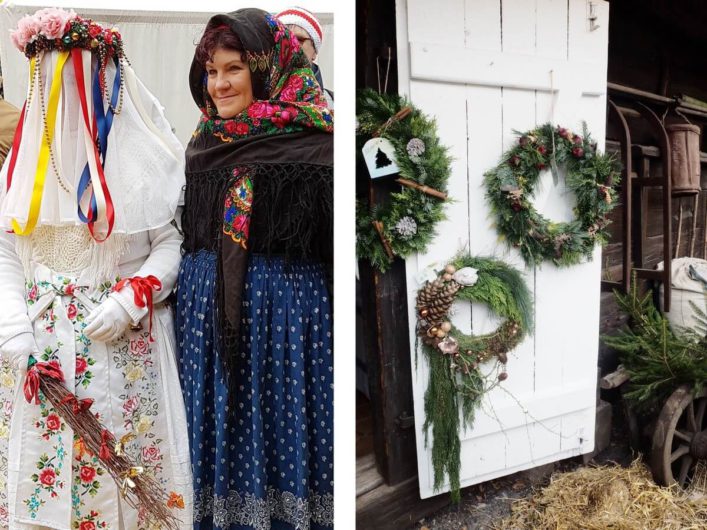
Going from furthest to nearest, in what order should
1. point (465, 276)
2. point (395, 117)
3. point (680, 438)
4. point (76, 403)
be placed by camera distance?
point (680, 438) < point (465, 276) < point (395, 117) < point (76, 403)

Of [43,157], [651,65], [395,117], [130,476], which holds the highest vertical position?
[651,65]

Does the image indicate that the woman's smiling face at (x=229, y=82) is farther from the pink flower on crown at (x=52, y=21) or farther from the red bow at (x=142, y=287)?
the red bow at (x=142, y=287)

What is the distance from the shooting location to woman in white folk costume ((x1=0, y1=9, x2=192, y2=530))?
937mm

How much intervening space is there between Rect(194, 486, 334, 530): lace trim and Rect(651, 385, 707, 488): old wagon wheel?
112cm

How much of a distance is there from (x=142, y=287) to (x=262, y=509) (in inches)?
20.2

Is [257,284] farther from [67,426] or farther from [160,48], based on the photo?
[160,48]

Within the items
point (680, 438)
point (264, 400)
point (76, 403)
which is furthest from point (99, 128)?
point (680, 438)

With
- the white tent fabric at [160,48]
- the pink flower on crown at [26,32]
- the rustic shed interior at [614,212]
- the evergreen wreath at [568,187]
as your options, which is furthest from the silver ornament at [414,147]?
the pink flower on crown at [26,32]

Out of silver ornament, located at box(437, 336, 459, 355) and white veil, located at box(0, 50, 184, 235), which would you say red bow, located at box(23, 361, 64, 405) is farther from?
silver ornament, located at box(437, 336, 459, 355)

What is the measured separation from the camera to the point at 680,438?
1732 mm

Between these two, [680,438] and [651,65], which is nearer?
[680,438]

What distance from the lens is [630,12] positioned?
180cm

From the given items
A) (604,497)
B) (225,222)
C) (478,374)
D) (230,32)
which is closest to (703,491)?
(604,497)

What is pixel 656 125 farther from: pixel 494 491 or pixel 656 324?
pixel 494 491
